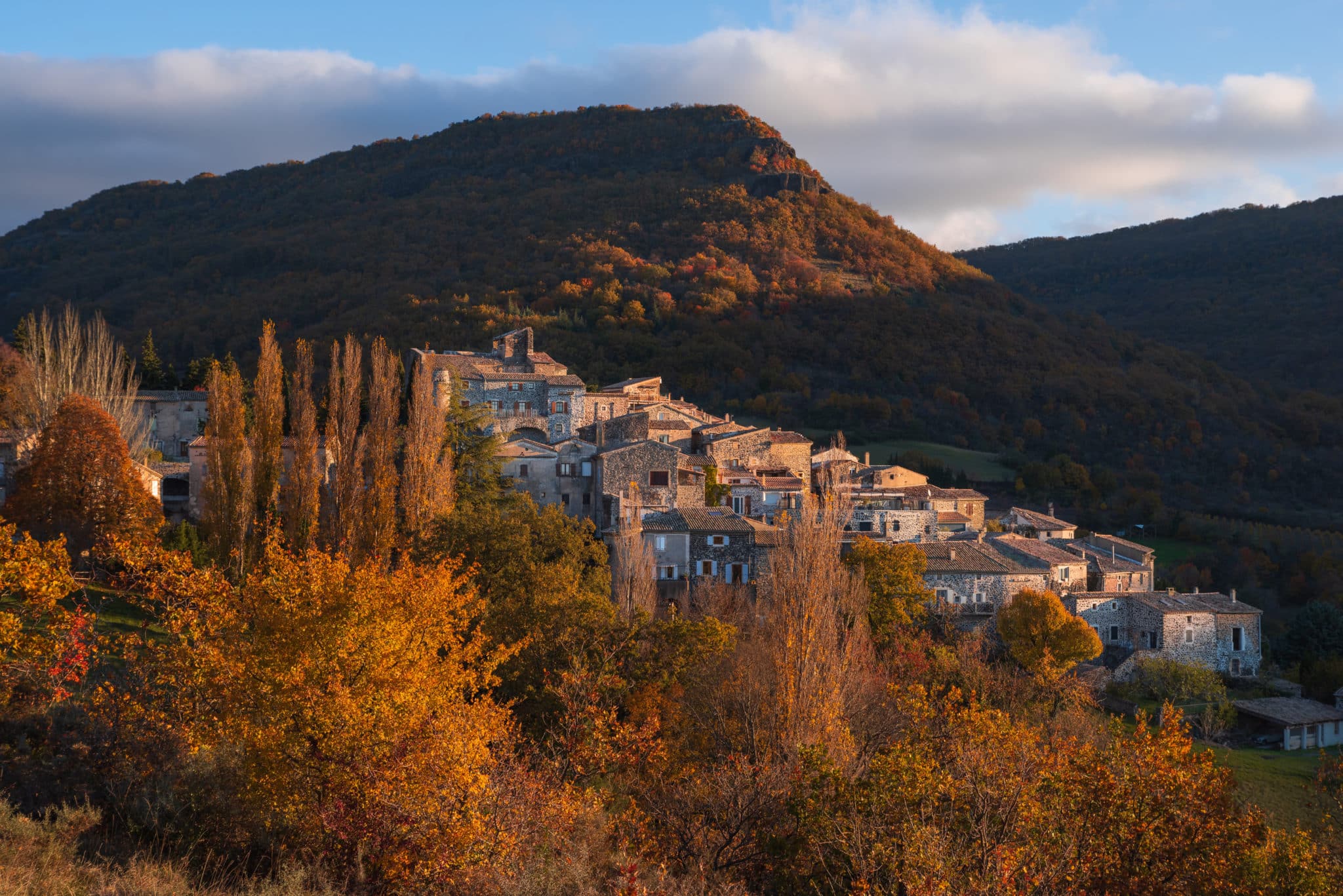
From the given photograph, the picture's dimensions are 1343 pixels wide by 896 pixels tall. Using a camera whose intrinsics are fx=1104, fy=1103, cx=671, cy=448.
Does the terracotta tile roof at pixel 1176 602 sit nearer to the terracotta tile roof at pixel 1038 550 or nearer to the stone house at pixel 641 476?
the terracotta tile roof at pixel 1038 550

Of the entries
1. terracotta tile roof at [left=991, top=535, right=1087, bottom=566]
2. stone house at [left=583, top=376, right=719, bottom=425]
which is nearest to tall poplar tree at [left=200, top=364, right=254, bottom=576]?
stone house at [left=583, top=376, right=719, bottom=425]

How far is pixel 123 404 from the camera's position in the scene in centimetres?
4312

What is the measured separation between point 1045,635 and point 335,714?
30.2 metres

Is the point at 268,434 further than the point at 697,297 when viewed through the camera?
No

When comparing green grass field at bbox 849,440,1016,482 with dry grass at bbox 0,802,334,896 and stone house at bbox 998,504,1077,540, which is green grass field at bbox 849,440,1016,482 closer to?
stone house at bbox 998,504,1077,540

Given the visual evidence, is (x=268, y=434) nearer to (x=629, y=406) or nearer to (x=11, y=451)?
(x=11, y=451)

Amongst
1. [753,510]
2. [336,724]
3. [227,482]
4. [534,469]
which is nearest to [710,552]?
[753,510]

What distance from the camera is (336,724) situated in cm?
1287

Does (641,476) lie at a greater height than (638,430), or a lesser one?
lesser

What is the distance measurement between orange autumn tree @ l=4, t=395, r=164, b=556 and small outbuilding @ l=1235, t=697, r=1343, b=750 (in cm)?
3582

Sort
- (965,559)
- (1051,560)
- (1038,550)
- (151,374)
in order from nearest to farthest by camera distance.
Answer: (965,559), (1051,560), (1038,550), (151,374)

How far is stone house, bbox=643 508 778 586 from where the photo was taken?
38.2 m

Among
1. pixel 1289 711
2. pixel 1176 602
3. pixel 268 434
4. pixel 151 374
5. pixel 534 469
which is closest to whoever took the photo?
pixel 268 434

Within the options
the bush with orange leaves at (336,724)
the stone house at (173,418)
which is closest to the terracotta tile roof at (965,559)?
the bush with orange leaves at (336,724)
